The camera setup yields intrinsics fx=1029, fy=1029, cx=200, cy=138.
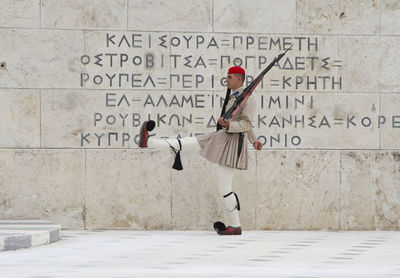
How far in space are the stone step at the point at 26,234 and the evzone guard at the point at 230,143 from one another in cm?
152

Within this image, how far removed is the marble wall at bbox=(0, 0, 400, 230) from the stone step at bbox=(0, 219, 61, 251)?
0.79m

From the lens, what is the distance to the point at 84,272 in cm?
867

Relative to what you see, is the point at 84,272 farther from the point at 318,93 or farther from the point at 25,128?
the point at 318,93

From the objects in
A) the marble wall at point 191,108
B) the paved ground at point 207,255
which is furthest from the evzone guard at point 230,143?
the marble wall at point 191,108

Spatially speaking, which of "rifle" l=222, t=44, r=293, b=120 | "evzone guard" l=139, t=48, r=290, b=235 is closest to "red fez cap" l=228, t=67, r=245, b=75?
"evzone guard" l=139, t=48, r=290, b=235

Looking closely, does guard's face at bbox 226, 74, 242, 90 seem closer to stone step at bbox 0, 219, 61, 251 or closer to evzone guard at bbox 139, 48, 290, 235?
evzone guard at bbox 139, 48, 290, 235

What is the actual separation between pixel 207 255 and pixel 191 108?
11.7ft

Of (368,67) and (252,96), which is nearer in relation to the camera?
(252,96)

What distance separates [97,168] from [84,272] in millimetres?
4605

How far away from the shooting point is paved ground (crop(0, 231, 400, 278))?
8781 millimetres

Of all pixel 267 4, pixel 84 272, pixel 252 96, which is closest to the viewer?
pixel 84 272

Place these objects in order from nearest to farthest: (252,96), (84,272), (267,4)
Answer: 1. (84,272)
2. (252,96)
3. (267,4)

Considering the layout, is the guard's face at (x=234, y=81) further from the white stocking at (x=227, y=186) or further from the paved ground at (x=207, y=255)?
Result: the paved ground at (x=207, y=255)

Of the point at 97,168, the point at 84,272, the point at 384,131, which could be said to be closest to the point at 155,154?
the point at 97,168
